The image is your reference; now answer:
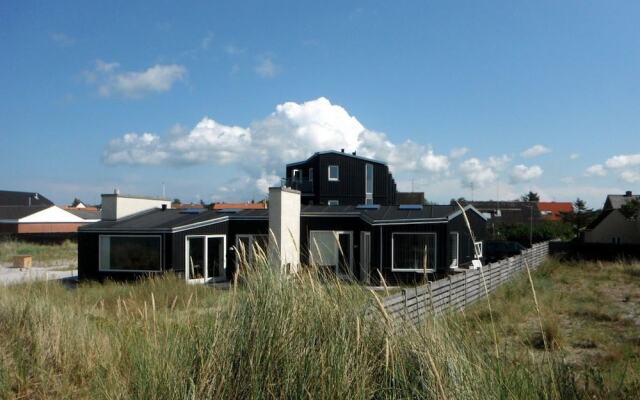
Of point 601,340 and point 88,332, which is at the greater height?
point 88,332

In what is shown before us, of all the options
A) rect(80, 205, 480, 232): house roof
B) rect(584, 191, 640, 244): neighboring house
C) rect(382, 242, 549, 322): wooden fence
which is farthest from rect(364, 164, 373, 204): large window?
rect(584, 191, 640, 244): neighboring house

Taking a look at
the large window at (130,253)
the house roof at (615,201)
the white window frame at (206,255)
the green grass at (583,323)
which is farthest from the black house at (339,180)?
the house roof at (615,201)

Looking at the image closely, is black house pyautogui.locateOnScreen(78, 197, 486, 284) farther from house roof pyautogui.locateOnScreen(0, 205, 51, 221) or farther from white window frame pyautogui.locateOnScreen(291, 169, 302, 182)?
house roof pyautogui.locateOnScreen(0, 205, 51, 221)

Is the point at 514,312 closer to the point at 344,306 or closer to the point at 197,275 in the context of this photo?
the point at 344,306

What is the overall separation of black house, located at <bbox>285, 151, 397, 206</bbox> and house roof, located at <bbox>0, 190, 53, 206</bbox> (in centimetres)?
5131

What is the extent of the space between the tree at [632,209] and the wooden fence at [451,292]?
13.4 meters

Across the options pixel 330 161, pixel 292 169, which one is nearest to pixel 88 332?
pixel 330 161

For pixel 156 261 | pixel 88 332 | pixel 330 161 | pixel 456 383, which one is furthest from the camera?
pixel 330 161

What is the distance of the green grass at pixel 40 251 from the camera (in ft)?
111

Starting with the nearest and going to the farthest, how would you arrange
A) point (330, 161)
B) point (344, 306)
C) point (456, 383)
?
point (456, 383) → point (344, 306) → point (330, 161)

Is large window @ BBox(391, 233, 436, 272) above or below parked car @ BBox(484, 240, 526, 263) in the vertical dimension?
above

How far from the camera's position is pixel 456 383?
3.17 metres

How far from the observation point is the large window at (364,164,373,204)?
1449 inches

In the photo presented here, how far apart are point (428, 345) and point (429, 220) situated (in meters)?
18.0
